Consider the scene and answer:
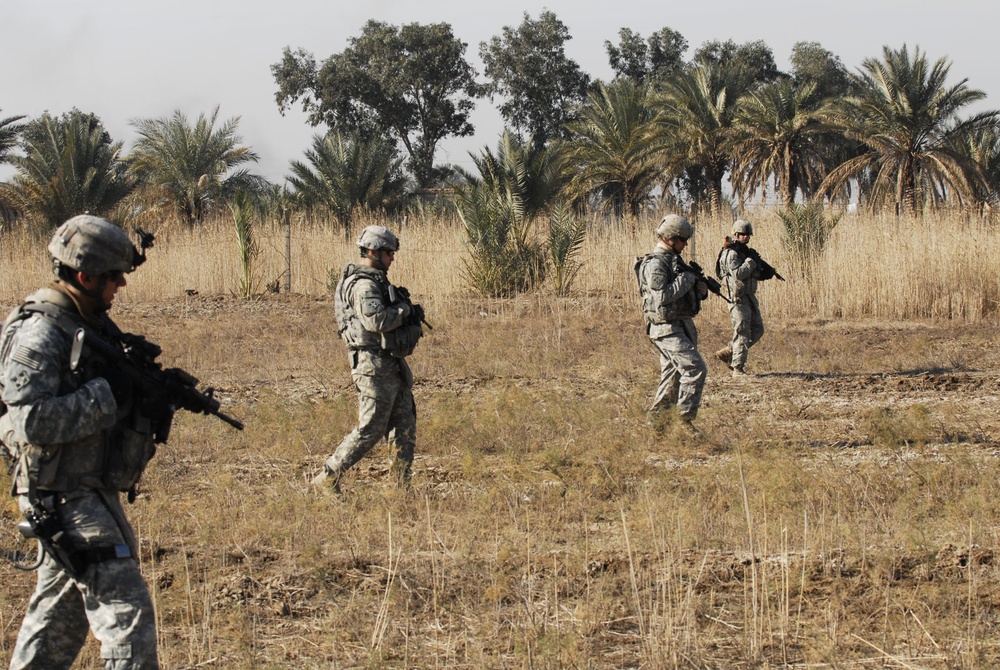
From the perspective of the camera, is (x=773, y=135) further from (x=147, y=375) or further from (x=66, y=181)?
(x=147, y=375)

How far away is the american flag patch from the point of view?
10.3 feet

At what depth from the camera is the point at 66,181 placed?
2680 centimetres

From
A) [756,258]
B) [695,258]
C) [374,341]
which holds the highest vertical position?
[695,258]

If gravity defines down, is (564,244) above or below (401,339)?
above

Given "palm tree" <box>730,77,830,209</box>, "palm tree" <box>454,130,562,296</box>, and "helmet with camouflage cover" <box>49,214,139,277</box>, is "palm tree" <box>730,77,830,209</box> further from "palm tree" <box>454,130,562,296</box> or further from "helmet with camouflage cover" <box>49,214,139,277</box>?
"helmet with camouflage cover" <box>49,214,139,277</box>

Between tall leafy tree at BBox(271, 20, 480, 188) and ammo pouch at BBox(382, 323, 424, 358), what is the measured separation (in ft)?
131

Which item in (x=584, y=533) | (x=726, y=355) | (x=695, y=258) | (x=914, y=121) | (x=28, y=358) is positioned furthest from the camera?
(x=914, y=121)

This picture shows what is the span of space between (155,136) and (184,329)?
Answer: 718 inches

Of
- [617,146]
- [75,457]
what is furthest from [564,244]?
[75,457]

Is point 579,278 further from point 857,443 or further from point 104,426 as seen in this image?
point 104,426

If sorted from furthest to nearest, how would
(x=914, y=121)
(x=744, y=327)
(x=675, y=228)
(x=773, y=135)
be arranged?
1. (x=773, y=135)
2. (x=914, y=121)
3. (x=744, y=327)
4. (x=675, y=228)

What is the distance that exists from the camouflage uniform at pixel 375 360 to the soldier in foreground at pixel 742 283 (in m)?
5.18

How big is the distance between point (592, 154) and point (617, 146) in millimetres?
824

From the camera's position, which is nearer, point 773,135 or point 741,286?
point 741,286
